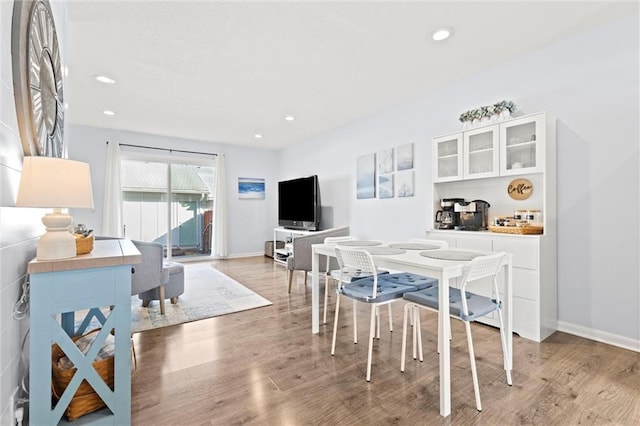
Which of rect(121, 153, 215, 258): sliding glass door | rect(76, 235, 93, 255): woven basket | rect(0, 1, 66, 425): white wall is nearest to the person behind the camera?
rect(0, 1, 66, 425): white wall

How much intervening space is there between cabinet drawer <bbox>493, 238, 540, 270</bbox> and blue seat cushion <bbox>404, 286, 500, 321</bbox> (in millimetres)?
958

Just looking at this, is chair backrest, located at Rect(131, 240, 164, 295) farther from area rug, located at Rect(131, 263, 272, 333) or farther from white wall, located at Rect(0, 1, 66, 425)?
white wall, located at Rect(0, 1, 66, 425)

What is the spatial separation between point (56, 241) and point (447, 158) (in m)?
3.37

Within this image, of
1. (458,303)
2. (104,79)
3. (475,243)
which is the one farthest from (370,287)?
(104,79)

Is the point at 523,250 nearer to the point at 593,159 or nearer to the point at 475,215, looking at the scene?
the point at 475,215

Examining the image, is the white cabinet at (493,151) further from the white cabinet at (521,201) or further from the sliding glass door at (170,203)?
the sliding glass door at (170,203)

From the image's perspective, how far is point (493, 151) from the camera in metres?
2.88

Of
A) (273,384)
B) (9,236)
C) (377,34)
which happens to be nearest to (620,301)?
(273,384)

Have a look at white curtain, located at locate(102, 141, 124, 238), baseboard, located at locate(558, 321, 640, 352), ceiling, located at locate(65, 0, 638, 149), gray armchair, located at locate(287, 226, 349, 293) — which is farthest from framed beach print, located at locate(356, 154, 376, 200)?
white curtain, located at locate(102, 141, 124, 238)

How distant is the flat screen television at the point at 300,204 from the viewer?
209 inches

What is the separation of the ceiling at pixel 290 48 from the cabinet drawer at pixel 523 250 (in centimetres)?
179

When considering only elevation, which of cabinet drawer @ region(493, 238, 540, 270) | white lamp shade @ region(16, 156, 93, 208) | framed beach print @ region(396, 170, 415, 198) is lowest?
cabinet drawer @ region(493, 238, 540, 270)

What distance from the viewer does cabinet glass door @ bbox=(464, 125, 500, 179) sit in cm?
287

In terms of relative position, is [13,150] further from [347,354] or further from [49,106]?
[347,354]
